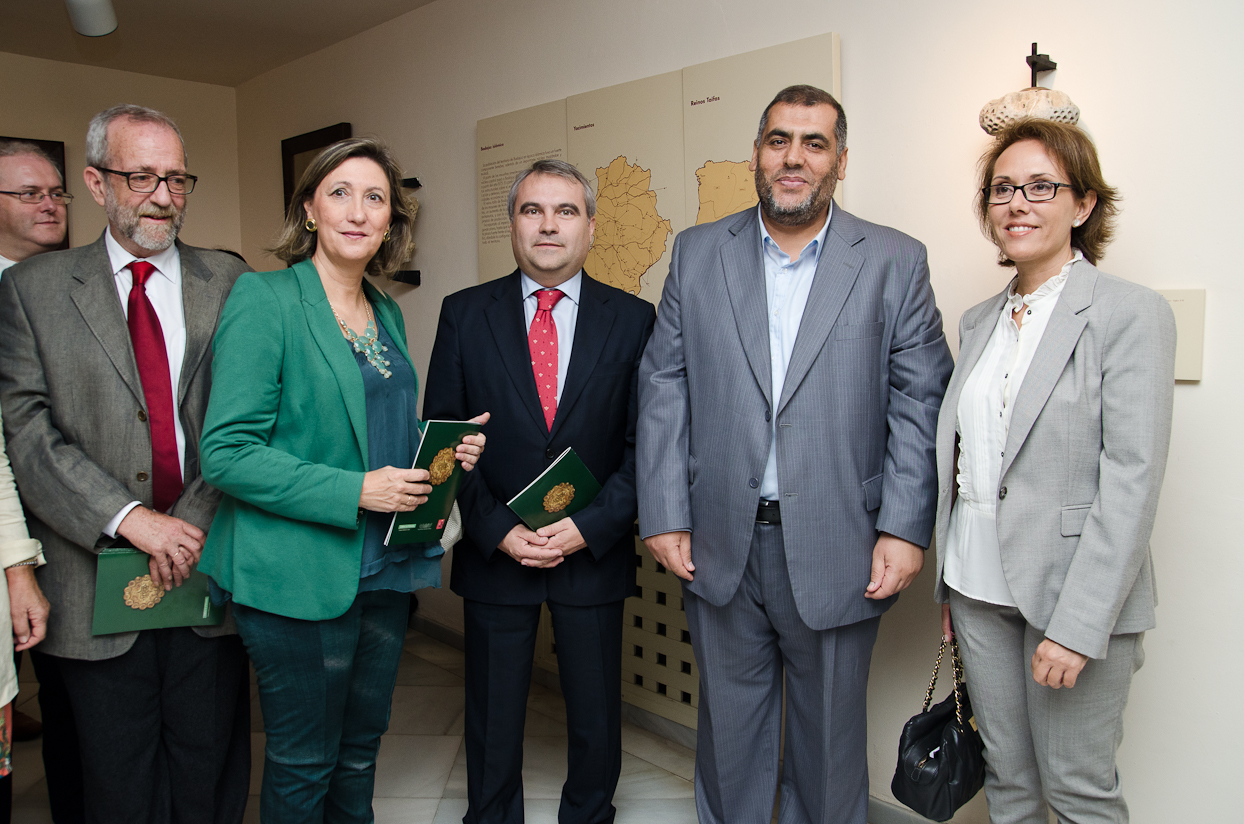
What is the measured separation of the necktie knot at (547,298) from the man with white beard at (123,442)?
806 mm

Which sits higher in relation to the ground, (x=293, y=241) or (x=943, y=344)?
(x=293, y=241)

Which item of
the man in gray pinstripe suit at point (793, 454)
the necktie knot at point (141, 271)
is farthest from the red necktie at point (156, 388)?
the man in gray pinstripe suit at point (793, 454)

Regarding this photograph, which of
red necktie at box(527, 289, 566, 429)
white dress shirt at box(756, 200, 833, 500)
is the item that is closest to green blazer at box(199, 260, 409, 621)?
red necktie at box(527, 289, 566, 429)

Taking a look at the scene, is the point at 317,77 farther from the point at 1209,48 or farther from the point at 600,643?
the point at 1209,48

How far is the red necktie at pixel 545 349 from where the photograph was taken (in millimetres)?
2225

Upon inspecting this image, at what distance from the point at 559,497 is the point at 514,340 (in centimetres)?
45

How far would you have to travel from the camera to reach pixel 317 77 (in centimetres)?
486

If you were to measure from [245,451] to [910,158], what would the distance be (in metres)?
1.90

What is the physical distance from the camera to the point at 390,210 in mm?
1985

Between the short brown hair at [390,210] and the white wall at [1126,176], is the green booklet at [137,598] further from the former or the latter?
the white wall at [1126,176]

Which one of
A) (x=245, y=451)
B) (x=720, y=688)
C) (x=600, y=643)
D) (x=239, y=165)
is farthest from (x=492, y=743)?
(x=239, y=165)

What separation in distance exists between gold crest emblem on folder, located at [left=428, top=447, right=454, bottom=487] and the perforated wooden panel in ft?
4.47

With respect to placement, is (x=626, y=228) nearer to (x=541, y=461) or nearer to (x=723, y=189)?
(x=723, y=189)

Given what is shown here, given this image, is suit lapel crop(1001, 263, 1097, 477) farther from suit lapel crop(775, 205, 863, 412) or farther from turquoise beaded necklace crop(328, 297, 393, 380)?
turquoise beaded necklace crop(328, 297, 393, 380)
